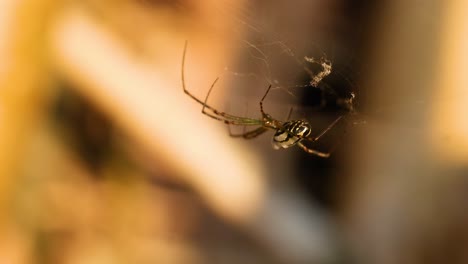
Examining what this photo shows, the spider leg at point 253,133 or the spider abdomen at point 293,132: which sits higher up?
the spider leg at point 253,133

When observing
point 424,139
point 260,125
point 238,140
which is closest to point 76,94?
point 238,140

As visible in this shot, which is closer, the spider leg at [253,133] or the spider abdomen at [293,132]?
the spider abdomen at [293,132]

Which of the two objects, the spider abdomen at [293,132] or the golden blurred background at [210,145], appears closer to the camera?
the spider abdomen at [293,132]

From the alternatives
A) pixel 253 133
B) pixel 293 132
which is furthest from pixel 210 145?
pixel 293 132

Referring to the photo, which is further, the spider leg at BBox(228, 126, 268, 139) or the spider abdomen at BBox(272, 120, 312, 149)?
the spider leg at BBox(228, 126, 268, 139)

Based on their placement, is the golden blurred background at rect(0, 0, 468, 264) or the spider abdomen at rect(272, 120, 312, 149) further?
the golden blurred background at rect(0, 0, 468, 264)

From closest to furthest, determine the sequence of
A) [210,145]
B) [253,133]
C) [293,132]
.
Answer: [293,132] → [253,133] → [210,145]

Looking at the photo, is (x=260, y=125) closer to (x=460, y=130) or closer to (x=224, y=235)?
(x=460, y=130)

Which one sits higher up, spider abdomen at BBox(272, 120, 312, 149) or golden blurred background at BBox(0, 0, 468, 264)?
golden blurred background at BBox(0, 0, 468, 264)

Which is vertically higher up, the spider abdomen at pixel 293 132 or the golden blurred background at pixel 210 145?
the golden blurred background at pixel 210 145

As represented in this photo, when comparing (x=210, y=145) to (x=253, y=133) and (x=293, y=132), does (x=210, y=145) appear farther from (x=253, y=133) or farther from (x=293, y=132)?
(x=293, y=132)
